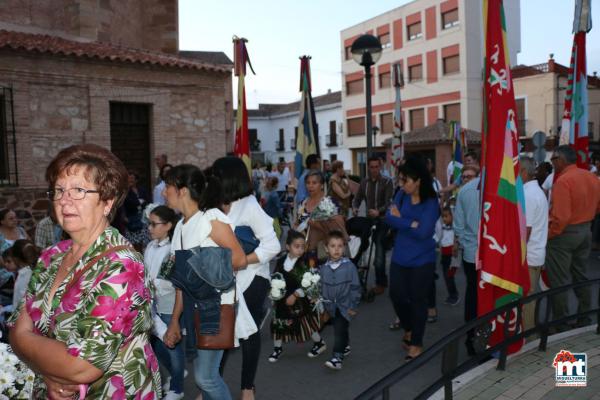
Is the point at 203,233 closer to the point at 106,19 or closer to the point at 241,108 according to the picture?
the point at 241,108

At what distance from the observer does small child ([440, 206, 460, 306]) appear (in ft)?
23.8

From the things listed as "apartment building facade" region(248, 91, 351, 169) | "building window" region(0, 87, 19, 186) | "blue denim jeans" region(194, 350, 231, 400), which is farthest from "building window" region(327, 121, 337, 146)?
"blue denim jeans" region(194, 350, 231, 400)

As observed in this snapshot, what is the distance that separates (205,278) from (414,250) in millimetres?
2656

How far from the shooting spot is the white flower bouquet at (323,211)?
6.46 m

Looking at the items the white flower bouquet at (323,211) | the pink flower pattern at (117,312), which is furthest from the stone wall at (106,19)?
the pink flower pattern at (117,312)

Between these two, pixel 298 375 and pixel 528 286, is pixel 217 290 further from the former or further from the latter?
pixel 528 286

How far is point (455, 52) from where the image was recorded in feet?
129

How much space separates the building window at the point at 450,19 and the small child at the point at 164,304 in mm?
38872

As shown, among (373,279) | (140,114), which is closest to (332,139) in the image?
(140,114)

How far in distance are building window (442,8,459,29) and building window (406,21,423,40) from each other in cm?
225

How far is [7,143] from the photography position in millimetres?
11102

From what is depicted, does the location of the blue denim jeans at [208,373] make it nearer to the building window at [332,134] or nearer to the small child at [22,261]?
the small child at [22,261]

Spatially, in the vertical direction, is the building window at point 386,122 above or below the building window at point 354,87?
below

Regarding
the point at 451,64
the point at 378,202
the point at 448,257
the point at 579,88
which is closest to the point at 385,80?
the point at 451,64
